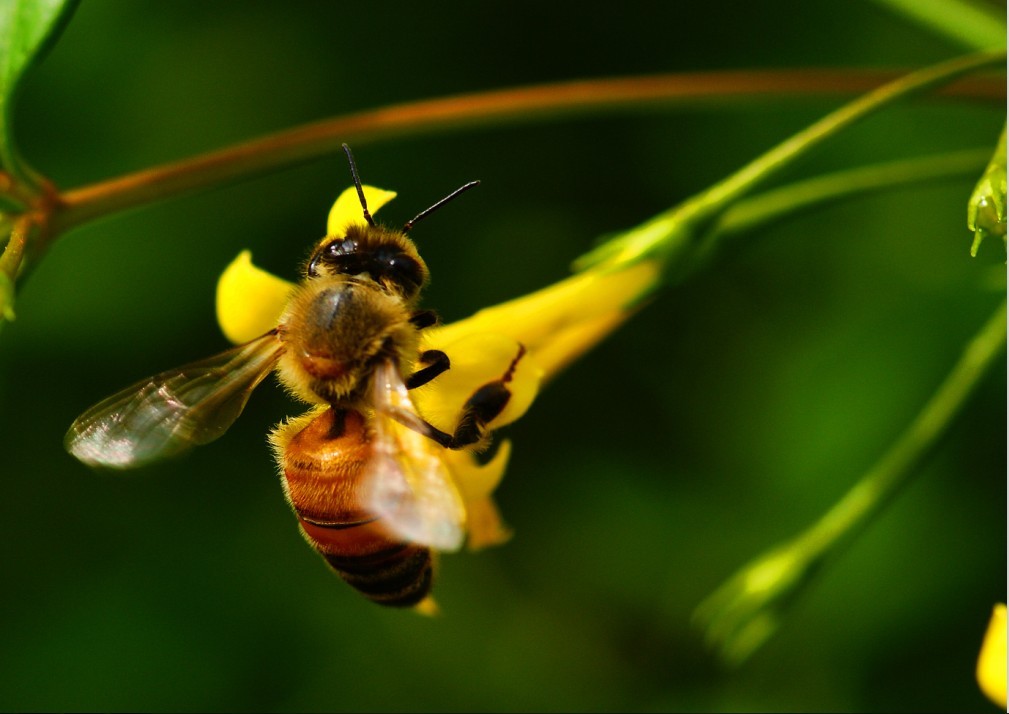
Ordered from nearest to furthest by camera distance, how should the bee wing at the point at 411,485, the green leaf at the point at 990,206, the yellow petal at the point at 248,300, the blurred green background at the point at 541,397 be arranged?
the bee wing at the point at 411,485, the green leaf at the point at 990,206, the yellow petal at the point at 248,300, the blurred green background at the point at 541,397

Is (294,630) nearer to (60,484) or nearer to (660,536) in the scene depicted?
(60,484)

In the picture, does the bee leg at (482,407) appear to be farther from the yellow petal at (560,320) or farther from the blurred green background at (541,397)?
the blurred green background at (541,397)

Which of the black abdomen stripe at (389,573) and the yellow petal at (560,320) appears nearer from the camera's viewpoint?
the black abdomen stripe at (389,573)

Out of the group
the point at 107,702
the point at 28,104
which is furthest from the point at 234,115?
the point at 107,702

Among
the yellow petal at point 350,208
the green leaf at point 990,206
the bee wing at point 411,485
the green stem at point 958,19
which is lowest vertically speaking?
the bee wing at point 411,485

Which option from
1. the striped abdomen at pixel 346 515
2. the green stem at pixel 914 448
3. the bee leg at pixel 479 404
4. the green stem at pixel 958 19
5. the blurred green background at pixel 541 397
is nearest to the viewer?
the striped abdomen at pixel 346 515

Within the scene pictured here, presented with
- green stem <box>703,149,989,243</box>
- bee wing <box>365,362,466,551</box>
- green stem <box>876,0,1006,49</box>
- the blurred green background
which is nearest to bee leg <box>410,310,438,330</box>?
bee wing <box>365,362,466,551</box>

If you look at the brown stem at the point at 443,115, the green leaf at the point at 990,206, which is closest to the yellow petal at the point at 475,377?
the brown stem at the point at 443,115

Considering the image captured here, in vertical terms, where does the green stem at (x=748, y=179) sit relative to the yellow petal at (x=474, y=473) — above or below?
above
